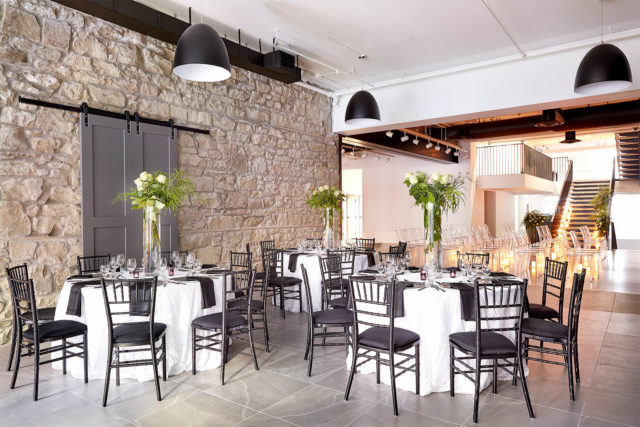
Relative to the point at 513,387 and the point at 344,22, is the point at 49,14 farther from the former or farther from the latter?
the point at 513,387

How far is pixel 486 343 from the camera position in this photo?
9.56 feet

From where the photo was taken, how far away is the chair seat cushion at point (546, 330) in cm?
312

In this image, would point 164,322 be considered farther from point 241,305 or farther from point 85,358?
point 241,305

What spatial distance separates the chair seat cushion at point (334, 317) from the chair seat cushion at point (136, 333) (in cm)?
125

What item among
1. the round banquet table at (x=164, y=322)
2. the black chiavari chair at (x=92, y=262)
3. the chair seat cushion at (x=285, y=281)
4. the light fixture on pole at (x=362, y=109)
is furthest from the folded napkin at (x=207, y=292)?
the light fixture on pole at (x=362, y=109)

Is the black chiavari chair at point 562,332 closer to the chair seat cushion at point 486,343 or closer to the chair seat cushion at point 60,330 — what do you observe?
the chair seat cushion at point 486,343

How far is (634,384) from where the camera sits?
334cm

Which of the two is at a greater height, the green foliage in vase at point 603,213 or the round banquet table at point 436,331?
the green foliage in vase at point 603,213

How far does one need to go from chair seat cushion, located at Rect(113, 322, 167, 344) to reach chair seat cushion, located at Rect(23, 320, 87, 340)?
287 mm

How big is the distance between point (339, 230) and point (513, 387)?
6.22m

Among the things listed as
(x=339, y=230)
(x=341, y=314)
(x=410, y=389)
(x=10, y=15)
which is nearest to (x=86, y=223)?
(x=10, y=15)

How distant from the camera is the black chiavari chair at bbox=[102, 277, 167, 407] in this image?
120 inches

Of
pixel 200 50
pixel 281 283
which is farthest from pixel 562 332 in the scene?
pixel 200 50

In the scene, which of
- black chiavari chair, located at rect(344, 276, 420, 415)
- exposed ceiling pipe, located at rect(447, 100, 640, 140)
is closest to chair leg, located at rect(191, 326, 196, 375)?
black chiavari chair, located at rect(344, 276, 420, 415)
